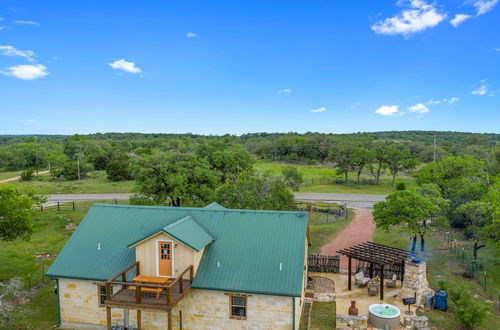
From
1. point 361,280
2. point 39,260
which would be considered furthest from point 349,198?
point 39,260

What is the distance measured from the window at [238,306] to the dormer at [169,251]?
6.77 feet

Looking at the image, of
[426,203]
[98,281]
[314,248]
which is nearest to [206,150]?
[314,248]

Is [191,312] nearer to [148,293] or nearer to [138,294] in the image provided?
[148,293]

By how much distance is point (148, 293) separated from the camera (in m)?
15.6

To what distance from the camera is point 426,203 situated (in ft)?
83.0

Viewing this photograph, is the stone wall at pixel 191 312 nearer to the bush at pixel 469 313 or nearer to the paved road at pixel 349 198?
the bush at pixel 469 313

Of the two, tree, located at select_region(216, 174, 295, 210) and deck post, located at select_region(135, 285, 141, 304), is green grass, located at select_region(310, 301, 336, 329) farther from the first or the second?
tree, located at select_region(216, 174, 295, 210)

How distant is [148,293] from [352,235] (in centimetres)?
2150

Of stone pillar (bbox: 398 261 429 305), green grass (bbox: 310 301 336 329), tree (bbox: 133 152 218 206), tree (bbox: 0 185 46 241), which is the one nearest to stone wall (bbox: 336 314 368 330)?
green grass (bbox: 310 301 336 329)

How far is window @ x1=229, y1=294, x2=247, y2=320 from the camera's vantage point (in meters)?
15.5

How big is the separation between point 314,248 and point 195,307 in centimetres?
1497

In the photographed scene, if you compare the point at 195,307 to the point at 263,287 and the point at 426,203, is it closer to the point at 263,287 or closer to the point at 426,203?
the point at 263,287

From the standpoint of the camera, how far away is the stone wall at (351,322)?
1641 centimetres

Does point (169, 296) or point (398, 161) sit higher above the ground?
point (398, 161)
